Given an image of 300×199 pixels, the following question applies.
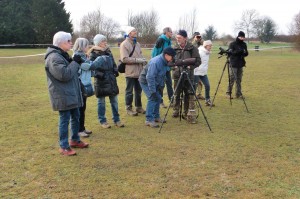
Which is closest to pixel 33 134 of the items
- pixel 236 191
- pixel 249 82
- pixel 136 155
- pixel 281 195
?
pixel 136 155

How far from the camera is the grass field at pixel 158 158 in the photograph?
412 centimetres

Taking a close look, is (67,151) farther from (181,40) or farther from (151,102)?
(181,40)

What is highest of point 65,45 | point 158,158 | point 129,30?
point 129,30

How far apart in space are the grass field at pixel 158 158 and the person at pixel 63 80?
0.57 meters

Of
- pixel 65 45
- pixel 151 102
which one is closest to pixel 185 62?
pixel 151 102

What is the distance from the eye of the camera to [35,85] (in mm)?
12453

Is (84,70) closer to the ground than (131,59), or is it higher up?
closer to the ground

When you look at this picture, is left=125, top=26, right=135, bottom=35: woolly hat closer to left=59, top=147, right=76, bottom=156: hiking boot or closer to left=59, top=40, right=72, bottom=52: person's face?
left=59, top=40, right=72, bottom=52: person's face

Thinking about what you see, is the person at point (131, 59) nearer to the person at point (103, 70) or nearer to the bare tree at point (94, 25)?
the person at point (103, 70)

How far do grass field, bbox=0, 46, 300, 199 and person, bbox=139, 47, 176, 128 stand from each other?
1.18ft

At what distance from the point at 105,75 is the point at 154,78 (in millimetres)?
960

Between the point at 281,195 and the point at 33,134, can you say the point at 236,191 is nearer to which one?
the point at 281,195

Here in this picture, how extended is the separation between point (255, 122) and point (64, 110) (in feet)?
14.2

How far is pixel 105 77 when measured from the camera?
20.9 feet
